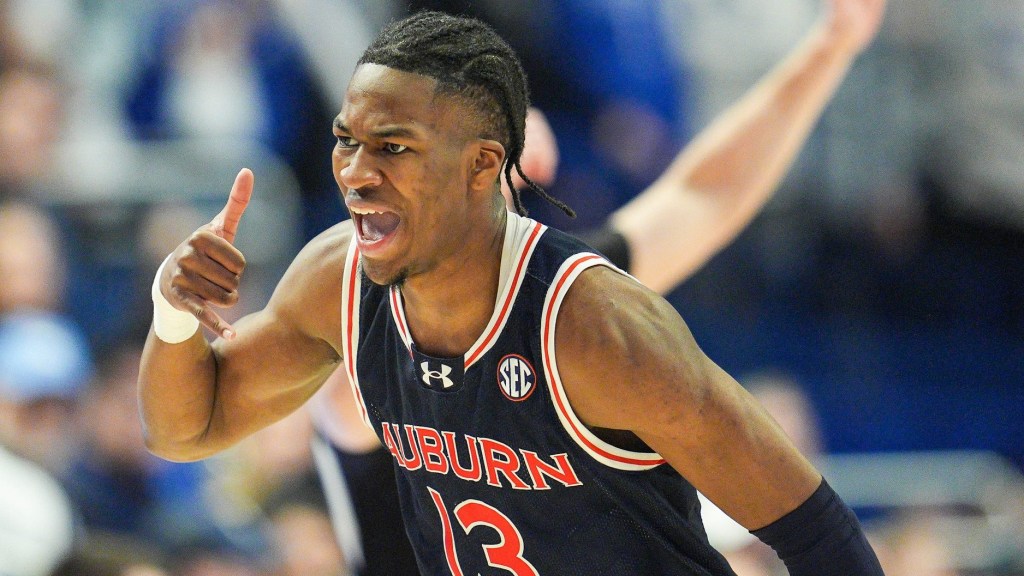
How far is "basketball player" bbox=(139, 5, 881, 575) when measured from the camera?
221 cm

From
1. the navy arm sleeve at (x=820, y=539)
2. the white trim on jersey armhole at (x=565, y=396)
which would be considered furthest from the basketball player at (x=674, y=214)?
the navy arm sleeve at (x=820, y=539)

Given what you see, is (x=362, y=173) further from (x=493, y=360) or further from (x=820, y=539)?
(x=820, y=539)

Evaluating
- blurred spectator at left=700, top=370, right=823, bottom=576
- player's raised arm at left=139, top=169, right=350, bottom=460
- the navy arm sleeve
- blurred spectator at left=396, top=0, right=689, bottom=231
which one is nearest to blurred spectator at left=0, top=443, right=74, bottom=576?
player's raised arm at left=139, top=169, right=350, bottom=460

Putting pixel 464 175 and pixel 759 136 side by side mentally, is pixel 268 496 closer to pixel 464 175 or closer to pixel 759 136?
pixel 759 136

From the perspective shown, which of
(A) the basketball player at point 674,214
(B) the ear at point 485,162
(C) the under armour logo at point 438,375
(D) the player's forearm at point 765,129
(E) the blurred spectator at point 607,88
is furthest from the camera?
(E) the blurred spectator at point 607,88

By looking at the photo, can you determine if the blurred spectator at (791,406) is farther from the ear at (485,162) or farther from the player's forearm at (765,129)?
the ear at (485,162)

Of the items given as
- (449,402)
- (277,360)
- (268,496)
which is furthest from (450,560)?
(268,496)

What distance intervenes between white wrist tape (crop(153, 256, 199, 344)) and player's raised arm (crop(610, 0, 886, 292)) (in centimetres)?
136

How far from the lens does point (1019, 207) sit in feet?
23.9

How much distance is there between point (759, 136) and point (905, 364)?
4.19 meters

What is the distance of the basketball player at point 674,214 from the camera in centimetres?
330

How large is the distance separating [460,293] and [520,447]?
31 cm

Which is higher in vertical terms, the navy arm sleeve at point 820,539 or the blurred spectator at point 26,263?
the navy arm sleeve at point 820,539

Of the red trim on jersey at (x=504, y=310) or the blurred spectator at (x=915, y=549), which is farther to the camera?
the blurred spectator at (x=915, y=549)
